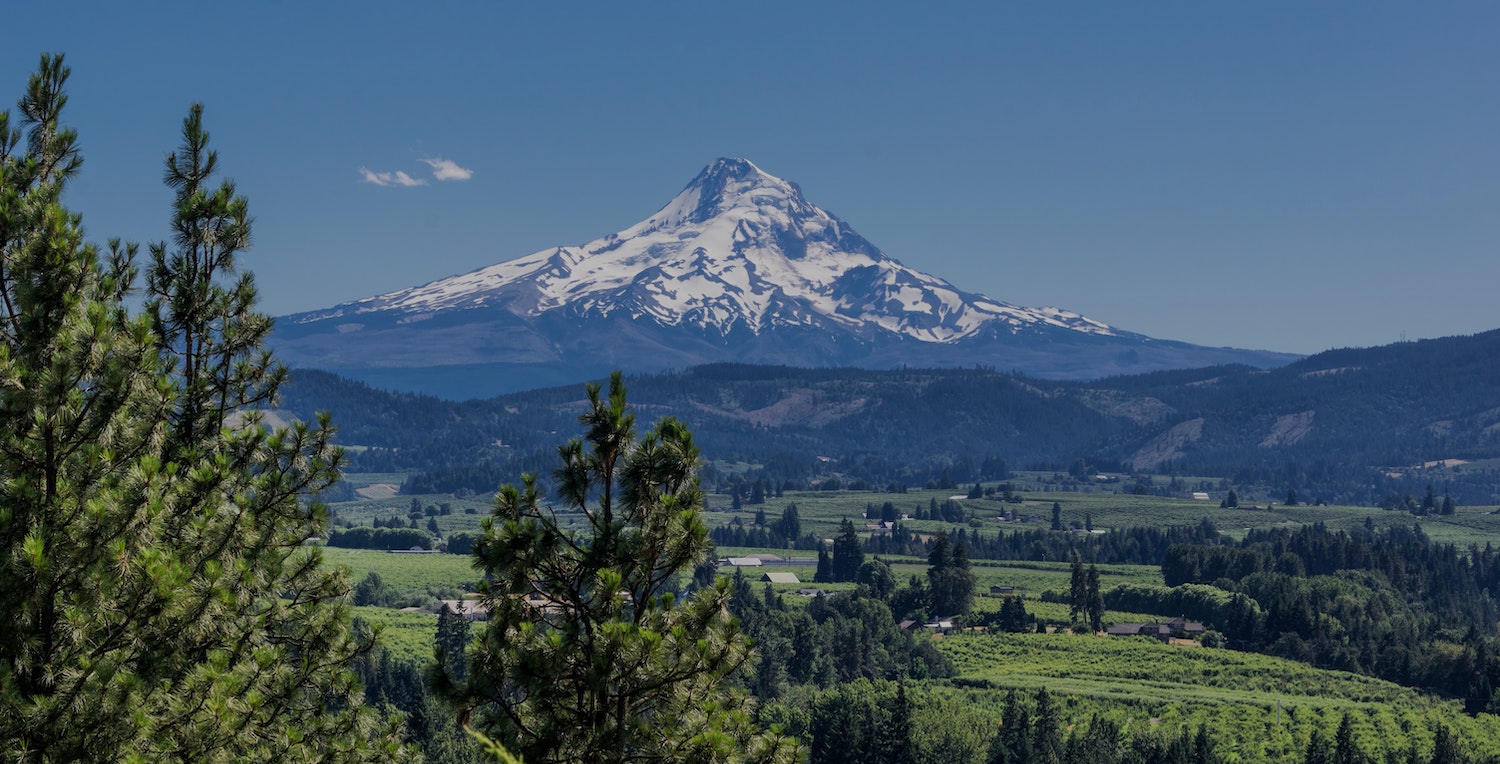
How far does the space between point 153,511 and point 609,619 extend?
634cm

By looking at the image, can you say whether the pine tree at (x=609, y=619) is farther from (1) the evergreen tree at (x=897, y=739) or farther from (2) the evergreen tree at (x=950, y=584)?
(2) the evergreen tree at (x=950, y=584)

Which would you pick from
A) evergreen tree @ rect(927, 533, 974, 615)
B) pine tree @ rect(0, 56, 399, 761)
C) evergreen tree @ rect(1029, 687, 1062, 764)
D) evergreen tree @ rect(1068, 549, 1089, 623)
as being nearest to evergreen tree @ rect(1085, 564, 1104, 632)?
evergreen tree @ rect(1068, 549, 1089, 623)

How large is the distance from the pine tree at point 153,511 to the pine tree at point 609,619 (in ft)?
11.3

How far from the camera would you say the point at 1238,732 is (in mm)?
102688

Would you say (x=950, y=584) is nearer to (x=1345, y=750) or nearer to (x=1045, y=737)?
(x=1045, y=737)

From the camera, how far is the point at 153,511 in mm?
19469

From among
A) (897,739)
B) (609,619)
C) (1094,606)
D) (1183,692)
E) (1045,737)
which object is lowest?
(1183,692)

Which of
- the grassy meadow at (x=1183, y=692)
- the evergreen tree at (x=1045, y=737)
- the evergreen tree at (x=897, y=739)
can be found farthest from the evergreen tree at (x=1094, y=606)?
the evergreen tree at (x=897, y=739)

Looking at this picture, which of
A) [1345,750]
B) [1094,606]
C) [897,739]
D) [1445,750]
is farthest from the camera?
[1094,606]

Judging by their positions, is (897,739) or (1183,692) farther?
(1183,692)

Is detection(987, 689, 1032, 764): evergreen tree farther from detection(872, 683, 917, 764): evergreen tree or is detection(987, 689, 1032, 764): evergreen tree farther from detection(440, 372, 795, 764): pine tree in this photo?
detection(440, 372, 795, 764): pine tree

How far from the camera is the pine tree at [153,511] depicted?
19.2m

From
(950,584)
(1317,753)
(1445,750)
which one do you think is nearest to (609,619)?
(1317,753)

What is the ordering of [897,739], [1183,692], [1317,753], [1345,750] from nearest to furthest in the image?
[1345,750], [1317,753], [897,739], [1183,692]
